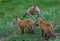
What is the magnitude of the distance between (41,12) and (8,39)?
287cm

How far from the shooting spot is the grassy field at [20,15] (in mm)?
9375

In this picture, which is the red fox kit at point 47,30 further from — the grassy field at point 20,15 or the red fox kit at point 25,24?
the red fox kit at point 25,24

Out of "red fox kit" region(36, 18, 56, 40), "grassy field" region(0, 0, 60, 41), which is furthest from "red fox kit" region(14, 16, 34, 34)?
"red fox kit" region(36, 18, 56, 40)

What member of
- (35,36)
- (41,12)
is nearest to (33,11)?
(41,12)

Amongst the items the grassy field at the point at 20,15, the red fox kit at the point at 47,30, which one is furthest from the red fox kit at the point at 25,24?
the red fox kit at the point at 47,30

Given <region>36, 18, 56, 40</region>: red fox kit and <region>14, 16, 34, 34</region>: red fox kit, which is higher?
<region>14, 16, 34, 34</region>: red fox kit

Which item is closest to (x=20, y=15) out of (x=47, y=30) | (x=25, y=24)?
(x=25, y=24)

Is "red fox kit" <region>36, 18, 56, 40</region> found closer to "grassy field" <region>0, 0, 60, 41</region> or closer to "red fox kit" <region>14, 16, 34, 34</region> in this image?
"grassy field" <region>0, 0, 60, 41</region>

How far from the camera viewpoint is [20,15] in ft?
40.2

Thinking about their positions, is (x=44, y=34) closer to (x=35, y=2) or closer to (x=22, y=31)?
(x=22, y=31)

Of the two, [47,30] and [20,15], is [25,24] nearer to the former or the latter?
[47,30]

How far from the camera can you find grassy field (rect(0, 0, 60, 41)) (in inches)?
369

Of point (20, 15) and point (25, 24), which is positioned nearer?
point (25, 24)

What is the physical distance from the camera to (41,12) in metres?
11.9
